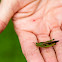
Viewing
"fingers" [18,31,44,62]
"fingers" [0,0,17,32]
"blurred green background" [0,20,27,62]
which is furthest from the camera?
"blurred green background" [0,20,27,62]

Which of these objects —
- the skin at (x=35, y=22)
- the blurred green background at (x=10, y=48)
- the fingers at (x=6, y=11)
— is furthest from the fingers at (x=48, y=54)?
the blurred green background at (x=10, y=48)

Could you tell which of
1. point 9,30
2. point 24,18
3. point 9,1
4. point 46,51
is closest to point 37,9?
point 24,18

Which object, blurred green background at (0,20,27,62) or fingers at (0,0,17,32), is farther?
blurred green background at (0,20,27,62)

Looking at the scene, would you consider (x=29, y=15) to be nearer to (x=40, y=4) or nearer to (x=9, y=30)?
(x=40, y=4)

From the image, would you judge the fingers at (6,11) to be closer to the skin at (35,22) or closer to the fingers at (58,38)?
the skin at (35,22)

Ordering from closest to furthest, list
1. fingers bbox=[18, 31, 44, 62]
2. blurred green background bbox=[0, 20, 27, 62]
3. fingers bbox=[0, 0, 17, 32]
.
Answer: fingers bbox=[18, 31, 44, 62] → fingers bbox=[0, 0, 17, 32] → blurred green background bbox=[0, 20, 27, 62]

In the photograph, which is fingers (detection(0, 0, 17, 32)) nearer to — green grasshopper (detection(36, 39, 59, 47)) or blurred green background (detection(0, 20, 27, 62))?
green grasshopper (detection(36, 39, 59, 47))

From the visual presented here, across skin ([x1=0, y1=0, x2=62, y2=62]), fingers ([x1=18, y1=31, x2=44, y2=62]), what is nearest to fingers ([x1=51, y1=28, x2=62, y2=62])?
skin ([x1=0, y1=0, x2=62, y2=62])
